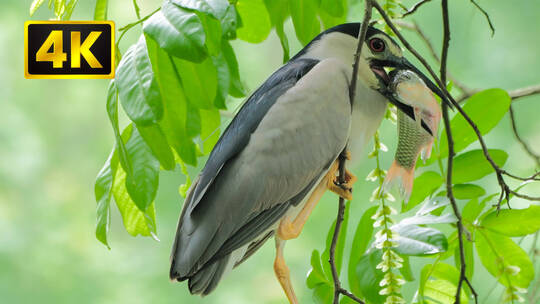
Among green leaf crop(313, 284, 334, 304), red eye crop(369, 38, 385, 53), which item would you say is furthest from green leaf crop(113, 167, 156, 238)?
red eye crop(369, 38, 385, 53)

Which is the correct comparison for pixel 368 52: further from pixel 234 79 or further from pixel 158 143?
pixel 158 143

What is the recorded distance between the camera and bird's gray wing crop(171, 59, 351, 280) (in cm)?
107

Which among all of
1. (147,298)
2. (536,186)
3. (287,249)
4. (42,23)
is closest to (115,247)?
(147,298)

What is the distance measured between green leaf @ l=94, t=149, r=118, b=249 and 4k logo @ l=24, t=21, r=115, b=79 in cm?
26

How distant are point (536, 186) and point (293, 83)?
1.77 meters

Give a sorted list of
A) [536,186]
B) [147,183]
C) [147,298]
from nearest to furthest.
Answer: [147,183], [536,186], [147,298]

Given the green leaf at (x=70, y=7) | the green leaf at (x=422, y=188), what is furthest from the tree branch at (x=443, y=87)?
the green leaf at (x=70, y=7)

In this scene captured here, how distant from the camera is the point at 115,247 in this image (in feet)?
10.5

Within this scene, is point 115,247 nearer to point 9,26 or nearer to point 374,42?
point 9,26

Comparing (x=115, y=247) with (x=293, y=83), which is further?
(x=115, y=247)

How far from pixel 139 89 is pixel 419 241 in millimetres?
390

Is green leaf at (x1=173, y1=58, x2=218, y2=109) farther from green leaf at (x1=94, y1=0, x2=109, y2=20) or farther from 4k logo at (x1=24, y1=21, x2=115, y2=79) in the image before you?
4k logo at (x1=24, y1=21, x2=115, y2=79)

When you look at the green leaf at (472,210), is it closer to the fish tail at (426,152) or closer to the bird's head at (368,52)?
the fish tail at (426,152)

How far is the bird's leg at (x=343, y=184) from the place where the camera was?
1022 mm
